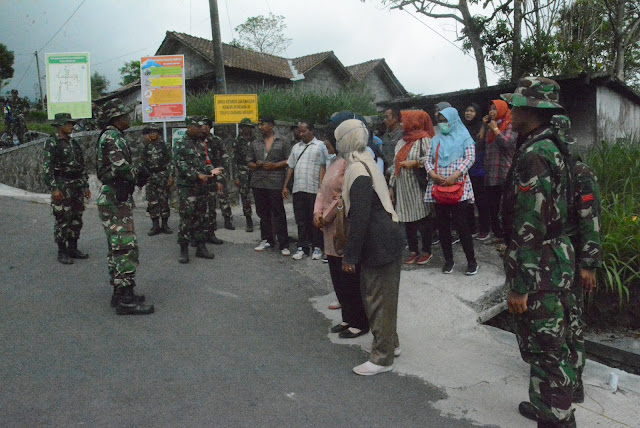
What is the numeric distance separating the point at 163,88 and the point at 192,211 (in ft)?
15.3

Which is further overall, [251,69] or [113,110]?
[251,69]

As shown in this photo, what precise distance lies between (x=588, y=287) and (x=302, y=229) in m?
4.49

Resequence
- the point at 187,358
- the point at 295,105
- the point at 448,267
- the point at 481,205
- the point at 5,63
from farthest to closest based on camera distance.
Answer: the point at 5,63 → the point at 295,105 → the point at 481,205 → the point at 448,267 → the point at 187,358

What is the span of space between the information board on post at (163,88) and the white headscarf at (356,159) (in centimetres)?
723

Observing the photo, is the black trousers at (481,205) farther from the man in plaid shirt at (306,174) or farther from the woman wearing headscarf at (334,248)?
the woman wearing headscarf at (334,248)

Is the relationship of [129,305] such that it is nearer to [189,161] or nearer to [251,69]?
[189,161]

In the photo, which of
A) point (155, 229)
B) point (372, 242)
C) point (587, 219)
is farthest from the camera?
point (155, 229)

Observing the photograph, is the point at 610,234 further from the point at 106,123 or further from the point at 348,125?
the point at 106,123

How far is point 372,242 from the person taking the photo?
3.59m

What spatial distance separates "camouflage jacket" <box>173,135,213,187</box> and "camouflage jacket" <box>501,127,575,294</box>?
476 cm

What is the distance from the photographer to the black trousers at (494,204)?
6730 millimetres

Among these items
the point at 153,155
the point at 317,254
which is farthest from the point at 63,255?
the point at 317,254

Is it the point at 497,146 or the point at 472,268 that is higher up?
the point at 497,146

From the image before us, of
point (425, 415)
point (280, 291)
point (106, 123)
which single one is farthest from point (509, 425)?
point (106, 123)
